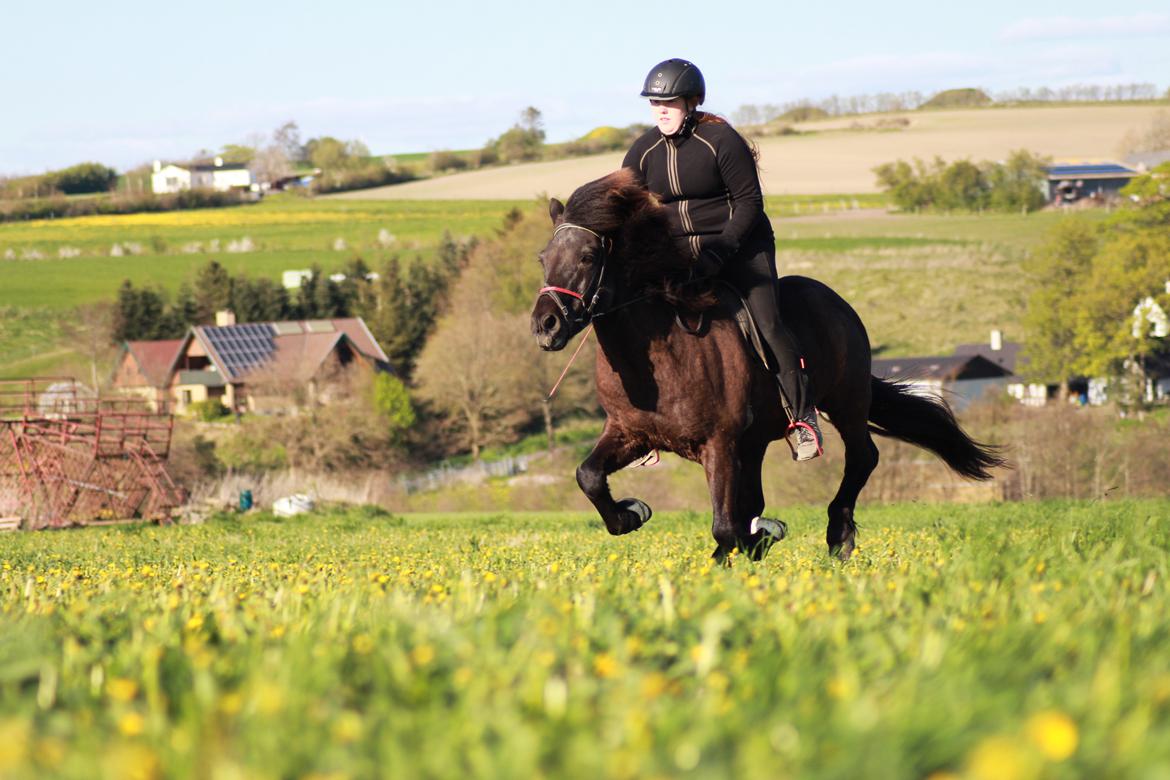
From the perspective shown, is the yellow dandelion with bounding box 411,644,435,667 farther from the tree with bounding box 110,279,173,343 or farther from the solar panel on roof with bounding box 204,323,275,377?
the tree with bounding box 110,279,173,343

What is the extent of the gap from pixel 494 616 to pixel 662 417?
206 inches

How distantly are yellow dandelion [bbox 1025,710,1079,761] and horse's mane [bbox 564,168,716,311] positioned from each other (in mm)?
6653

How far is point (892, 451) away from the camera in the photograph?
4775cm

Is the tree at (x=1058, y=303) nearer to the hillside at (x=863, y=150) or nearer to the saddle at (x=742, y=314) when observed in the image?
the hillside at (x=863, y=150)

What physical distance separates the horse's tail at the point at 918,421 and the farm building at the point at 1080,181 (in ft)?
428

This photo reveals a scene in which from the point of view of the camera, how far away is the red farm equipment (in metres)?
31.4

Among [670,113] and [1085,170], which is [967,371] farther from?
[670,113]

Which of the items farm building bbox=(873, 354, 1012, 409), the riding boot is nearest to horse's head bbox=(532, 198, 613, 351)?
the riding boot

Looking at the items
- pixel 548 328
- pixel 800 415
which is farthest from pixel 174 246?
pixel 548 328

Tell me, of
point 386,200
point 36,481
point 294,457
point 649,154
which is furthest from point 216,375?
point 649,154

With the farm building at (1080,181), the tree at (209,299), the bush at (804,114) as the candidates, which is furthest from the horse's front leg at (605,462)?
the bush at (804,114)

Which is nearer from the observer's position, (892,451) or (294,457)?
(892,451)

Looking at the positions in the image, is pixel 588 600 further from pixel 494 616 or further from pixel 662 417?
pixel 662 417

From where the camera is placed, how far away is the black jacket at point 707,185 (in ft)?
31.1
